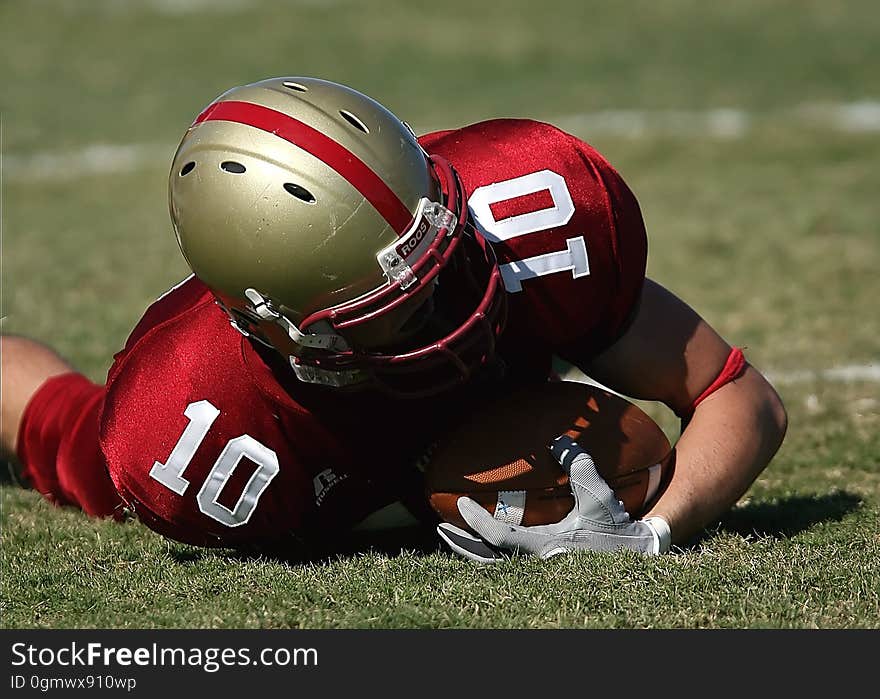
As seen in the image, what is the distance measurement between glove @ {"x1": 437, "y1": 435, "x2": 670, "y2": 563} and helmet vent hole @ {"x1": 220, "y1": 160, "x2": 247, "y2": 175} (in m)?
0.80

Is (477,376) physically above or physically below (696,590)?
above

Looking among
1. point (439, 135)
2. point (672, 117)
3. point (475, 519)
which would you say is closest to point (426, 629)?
point (475, 519)

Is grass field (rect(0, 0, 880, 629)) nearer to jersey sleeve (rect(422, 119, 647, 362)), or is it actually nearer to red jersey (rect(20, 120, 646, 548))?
red jersey (rect(20, 120, 646, 548))

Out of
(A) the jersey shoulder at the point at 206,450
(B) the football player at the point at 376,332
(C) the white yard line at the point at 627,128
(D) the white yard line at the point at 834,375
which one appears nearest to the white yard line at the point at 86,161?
(C) the white yard line at the point at 627,128

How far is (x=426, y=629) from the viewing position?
2.28 meters

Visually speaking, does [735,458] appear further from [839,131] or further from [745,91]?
[745,91]

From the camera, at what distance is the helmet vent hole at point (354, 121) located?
244 centimetres

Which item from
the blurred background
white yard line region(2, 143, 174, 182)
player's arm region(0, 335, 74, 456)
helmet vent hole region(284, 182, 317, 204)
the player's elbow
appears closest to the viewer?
helmet vent hole region(284, 182, 317, 204)

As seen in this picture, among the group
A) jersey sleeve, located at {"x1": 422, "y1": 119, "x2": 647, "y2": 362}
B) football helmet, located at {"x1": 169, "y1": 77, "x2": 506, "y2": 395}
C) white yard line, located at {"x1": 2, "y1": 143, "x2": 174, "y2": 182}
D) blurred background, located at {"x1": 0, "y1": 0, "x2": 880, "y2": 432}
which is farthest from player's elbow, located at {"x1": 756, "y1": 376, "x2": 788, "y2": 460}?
white yard line, located at {"x1": 2, "y1": 143, "x2": 174, "y2": 182}

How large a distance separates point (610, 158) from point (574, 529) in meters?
5.63

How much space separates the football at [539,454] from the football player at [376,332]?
5 cm

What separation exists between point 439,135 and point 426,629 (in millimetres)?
1206

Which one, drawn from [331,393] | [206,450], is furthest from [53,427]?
[331,393]

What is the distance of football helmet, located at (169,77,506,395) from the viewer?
236cm
